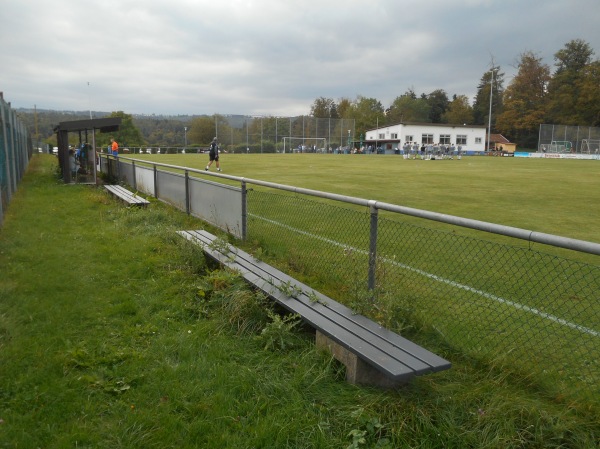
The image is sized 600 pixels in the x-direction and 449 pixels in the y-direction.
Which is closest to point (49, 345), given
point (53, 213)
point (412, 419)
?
point (412, 419)

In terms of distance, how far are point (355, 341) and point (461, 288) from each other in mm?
2640

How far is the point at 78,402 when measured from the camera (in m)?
3.09

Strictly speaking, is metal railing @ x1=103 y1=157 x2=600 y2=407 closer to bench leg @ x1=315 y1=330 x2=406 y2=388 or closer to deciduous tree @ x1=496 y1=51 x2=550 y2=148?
bench leg @ x1=315 y1=330 x2=406 y2=388

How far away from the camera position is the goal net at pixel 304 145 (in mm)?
74062

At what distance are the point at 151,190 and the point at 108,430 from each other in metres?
10.8

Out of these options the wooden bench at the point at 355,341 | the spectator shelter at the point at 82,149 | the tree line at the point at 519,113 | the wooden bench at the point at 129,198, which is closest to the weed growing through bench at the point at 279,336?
the wooden bench at the point at 355,341

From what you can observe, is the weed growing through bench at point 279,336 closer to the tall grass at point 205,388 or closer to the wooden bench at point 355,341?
the tall grass at point 205,388

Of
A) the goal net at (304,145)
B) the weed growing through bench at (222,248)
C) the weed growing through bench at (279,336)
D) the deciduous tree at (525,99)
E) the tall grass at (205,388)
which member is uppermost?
the deciduous tree at (525,99)

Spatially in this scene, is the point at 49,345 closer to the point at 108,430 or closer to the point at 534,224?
the point at 108,430

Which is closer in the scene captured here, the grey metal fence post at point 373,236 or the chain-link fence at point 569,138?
the grey metal fence post at point 373,236

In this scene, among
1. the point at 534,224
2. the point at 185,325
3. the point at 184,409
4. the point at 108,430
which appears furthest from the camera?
the point at 534,224

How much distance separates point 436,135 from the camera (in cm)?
7862

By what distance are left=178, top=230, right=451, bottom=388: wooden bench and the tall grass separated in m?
0.13

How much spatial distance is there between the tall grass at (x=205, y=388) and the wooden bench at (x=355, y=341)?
0.13 metres
